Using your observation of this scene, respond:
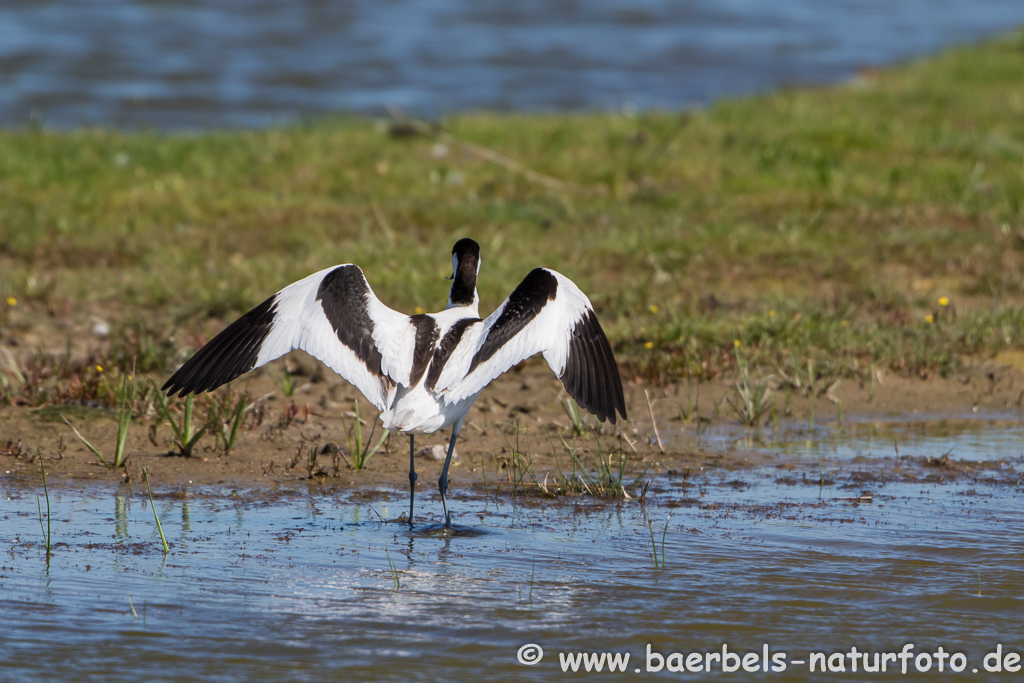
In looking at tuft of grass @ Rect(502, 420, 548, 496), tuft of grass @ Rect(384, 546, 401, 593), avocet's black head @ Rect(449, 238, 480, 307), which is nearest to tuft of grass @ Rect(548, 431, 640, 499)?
tuft of grass @ Rect(502, 420, 548, 496)

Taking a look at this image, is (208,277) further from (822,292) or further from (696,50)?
(696,50)

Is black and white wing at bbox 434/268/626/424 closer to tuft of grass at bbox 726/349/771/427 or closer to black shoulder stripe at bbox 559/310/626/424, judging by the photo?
black shoulder stripe at bbox 559/310/626/424

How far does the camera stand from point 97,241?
30.0 feet

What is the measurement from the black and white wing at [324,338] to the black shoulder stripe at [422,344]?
0.03m

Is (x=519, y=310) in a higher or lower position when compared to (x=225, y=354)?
higher

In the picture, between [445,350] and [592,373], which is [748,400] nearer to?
[592,373]

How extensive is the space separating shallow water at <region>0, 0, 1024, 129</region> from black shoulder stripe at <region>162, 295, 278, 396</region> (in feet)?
28.5

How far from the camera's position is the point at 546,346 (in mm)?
5328

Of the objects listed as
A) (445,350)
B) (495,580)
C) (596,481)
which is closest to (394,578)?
(495,580)

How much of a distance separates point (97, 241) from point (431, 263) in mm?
2376

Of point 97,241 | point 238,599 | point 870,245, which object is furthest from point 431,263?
point 238,599

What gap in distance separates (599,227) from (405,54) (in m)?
12.0

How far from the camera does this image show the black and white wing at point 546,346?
17.1ft

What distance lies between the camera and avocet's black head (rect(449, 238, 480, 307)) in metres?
5.99
